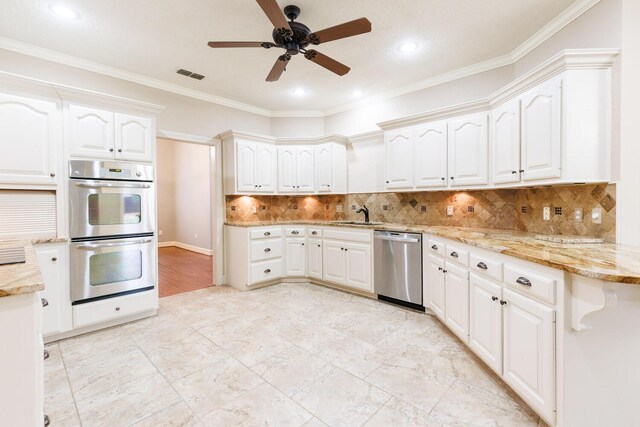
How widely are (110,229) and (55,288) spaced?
66 cm

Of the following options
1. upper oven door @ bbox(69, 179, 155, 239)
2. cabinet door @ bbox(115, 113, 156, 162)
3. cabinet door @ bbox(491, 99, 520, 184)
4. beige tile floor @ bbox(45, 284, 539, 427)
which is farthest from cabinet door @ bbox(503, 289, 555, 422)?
cabinet door @ bbox(115, 113, 156, 162)

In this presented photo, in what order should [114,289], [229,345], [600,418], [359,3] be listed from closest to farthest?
[600,418], [359,3], [229,345], [114,289]

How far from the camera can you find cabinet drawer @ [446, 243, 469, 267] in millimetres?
2365

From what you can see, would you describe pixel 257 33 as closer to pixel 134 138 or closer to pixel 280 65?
pixel 280 65

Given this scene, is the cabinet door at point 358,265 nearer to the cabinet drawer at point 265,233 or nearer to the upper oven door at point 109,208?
the cabinet drawer at point 265,233

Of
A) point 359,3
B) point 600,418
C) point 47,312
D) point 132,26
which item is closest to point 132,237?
point 47,312

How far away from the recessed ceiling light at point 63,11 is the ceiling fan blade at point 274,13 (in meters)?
1.76

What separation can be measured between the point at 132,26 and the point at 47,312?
267 cm

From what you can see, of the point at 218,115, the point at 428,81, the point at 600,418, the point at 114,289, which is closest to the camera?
the point at 600,418

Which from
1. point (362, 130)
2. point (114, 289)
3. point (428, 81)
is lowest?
point (114, 289)

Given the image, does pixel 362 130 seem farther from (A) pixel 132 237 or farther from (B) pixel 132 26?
(A) pixel 132 237

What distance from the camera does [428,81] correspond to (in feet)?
12.3

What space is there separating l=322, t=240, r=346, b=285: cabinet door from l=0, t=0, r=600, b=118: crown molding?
2.23 metres

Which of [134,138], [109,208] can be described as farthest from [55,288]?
[134,138]
